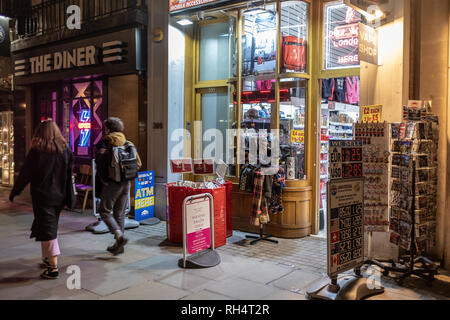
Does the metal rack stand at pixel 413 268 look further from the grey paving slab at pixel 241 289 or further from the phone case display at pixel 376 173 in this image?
the grey paving slab at pixel 241 289

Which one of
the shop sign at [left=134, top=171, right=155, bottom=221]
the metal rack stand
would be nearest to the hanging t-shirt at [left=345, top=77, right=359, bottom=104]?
the metal rack stand

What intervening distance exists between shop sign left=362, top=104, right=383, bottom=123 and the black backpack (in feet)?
12.1

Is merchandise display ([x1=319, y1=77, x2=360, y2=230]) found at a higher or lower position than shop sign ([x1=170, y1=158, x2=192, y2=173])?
higher

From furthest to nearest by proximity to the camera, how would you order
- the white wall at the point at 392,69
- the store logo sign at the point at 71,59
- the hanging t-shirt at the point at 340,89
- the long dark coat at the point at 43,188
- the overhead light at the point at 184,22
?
the store logo sign at the point at 71,59, the overhead light at the point at 184,22, the hanging t-shirt at the point at 340,89, the white wall at the point at 392,69, the long dark coat at the point at 43,188

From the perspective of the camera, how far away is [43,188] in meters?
5.24

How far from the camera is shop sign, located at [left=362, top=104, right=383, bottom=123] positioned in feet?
19.4

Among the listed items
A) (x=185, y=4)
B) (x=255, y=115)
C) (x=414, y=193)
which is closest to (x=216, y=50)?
(x=185, y=4)

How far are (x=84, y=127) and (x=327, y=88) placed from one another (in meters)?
6.66

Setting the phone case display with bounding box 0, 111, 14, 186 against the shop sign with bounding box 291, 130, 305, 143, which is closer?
the shop sign with bounding box 291, 130, 305, 143

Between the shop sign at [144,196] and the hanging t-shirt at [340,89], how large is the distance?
13.7 ft

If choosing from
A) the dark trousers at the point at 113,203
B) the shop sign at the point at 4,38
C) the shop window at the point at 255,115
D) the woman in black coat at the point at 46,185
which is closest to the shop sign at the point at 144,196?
the dark trousers at the point at 113,203

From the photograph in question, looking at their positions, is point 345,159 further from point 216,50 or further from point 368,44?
point 216,50

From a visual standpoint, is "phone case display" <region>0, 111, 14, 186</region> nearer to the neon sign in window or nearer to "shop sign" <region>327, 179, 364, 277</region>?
the neon sign in window

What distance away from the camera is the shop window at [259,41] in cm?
789
